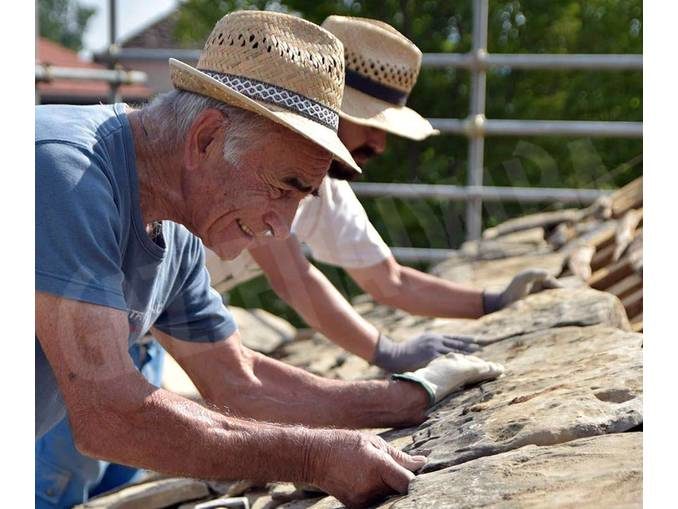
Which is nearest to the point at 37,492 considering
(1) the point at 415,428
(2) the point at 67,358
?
(1) the point at 415,428

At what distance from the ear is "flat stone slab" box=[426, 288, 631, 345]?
4.65 feet

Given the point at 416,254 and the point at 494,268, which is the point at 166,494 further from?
the point at 416,254

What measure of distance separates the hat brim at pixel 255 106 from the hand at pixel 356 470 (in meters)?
0.55

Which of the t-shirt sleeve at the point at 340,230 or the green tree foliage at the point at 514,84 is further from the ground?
the t-shirt sleeve at the point at 340,230

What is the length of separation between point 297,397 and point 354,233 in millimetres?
1003

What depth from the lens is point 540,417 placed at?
2078 millimetres

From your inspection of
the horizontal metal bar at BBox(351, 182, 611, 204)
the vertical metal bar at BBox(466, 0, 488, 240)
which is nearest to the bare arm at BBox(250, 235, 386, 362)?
the horizontal metal bar at BBox(351, 182, 611, 204)

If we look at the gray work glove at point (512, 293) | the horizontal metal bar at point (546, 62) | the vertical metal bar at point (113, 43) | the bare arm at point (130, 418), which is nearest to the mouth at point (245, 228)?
the bare arm at point (130, 418)

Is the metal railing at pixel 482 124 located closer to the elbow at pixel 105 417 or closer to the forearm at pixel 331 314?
the forearm at pixel 331 314

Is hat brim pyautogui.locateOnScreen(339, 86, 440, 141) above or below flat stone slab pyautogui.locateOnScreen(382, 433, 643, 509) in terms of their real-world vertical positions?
above

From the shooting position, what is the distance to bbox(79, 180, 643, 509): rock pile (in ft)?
5.80

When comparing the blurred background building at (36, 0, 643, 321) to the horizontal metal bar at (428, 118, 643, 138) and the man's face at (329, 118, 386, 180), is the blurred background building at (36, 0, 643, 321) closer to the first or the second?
the horizontal metal bar at (428, 118, 643, 138)

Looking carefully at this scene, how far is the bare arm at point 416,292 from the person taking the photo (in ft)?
11.8

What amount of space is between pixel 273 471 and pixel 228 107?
68 cm
